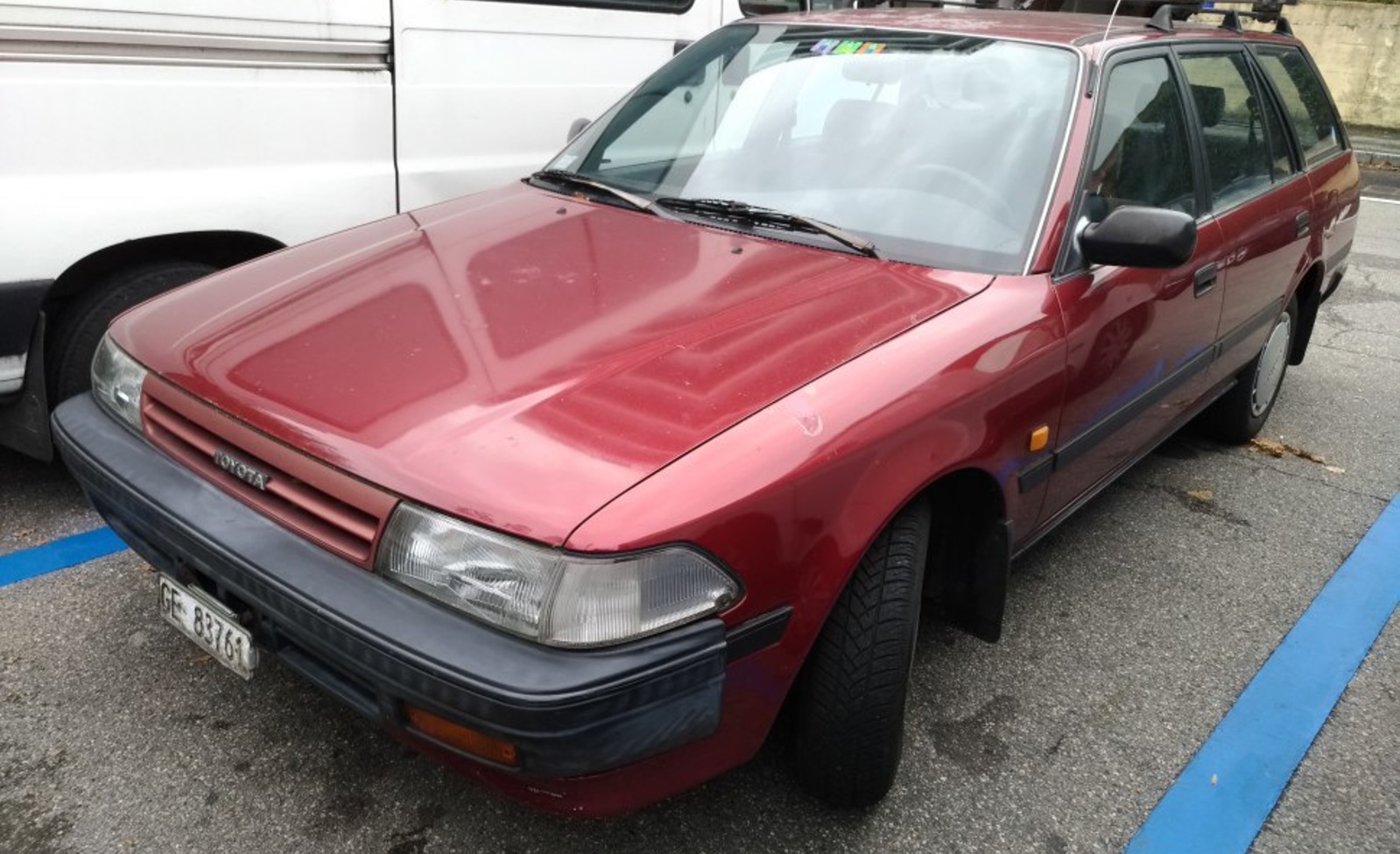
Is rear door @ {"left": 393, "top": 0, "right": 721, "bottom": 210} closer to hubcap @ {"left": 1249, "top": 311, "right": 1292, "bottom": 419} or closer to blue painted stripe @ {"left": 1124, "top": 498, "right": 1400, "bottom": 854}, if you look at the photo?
hubcap @ {"left": 1249, "top": 311, "right": 1292, "bottom": 419}

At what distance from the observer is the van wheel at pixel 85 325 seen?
3.19 meters

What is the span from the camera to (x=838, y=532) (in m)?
1.90

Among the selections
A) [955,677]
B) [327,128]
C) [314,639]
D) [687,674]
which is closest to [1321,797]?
[955,677]

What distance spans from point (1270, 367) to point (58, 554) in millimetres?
4261

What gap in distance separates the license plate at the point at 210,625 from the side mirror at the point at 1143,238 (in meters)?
1.97

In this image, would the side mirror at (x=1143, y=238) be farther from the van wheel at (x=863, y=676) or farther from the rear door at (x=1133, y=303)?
the van wheel at (x=863, y=676)

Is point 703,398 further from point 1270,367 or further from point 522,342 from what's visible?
point 1270,367

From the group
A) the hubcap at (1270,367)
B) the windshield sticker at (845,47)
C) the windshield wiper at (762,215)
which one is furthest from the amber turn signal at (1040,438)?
the hubcap at (1270,367)

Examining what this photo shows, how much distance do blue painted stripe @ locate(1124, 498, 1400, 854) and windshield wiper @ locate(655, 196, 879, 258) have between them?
1.40 meters

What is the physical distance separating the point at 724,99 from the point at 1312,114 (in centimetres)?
264

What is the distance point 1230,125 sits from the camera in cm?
353

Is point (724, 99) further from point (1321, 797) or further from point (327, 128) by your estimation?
point (1321, 797)

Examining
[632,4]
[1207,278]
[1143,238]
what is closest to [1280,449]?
[1207,278]

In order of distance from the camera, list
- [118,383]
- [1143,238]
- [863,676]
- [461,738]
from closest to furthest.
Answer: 1. [461,738]
2. [863,676]
3. [118,383]
4. [1143,238]
